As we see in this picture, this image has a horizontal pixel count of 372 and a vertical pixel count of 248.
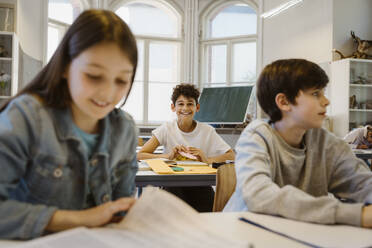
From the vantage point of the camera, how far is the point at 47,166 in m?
0.84

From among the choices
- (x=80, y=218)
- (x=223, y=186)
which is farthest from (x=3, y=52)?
(x=80, y=218)

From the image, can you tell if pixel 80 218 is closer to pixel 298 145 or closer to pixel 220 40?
pixel 298 145

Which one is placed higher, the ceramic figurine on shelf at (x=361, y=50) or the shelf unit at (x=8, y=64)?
the ceramic figurine on shelf at (x=361, y=50)

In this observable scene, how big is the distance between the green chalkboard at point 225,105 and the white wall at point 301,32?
43.2 inches

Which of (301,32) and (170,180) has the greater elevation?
(301,32)

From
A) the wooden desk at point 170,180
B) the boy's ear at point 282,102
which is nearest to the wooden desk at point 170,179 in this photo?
the wooden desk at point 170,180

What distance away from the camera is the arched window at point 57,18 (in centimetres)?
638

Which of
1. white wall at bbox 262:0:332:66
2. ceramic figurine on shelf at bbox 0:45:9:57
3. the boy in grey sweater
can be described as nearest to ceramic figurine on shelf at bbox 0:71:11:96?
ceramic figurine on shelf at bbox 0:45:9:57

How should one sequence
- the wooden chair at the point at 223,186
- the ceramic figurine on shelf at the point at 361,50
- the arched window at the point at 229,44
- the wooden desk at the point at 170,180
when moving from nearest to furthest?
the wooden chair at the point at 223,186 → the wooden desk at the point at 170,180 → the ceramic figurine on shelf at the point at 361,50 → the arched window at the point at 229,44

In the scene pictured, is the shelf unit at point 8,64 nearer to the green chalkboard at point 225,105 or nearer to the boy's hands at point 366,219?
the green chalkboard at point 225,105

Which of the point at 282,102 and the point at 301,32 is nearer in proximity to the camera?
the point at 282,102

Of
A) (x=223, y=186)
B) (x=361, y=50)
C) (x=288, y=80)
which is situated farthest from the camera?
(x=361, y=50)

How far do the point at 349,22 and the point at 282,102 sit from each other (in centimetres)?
604

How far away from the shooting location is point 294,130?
1346 millimetres
